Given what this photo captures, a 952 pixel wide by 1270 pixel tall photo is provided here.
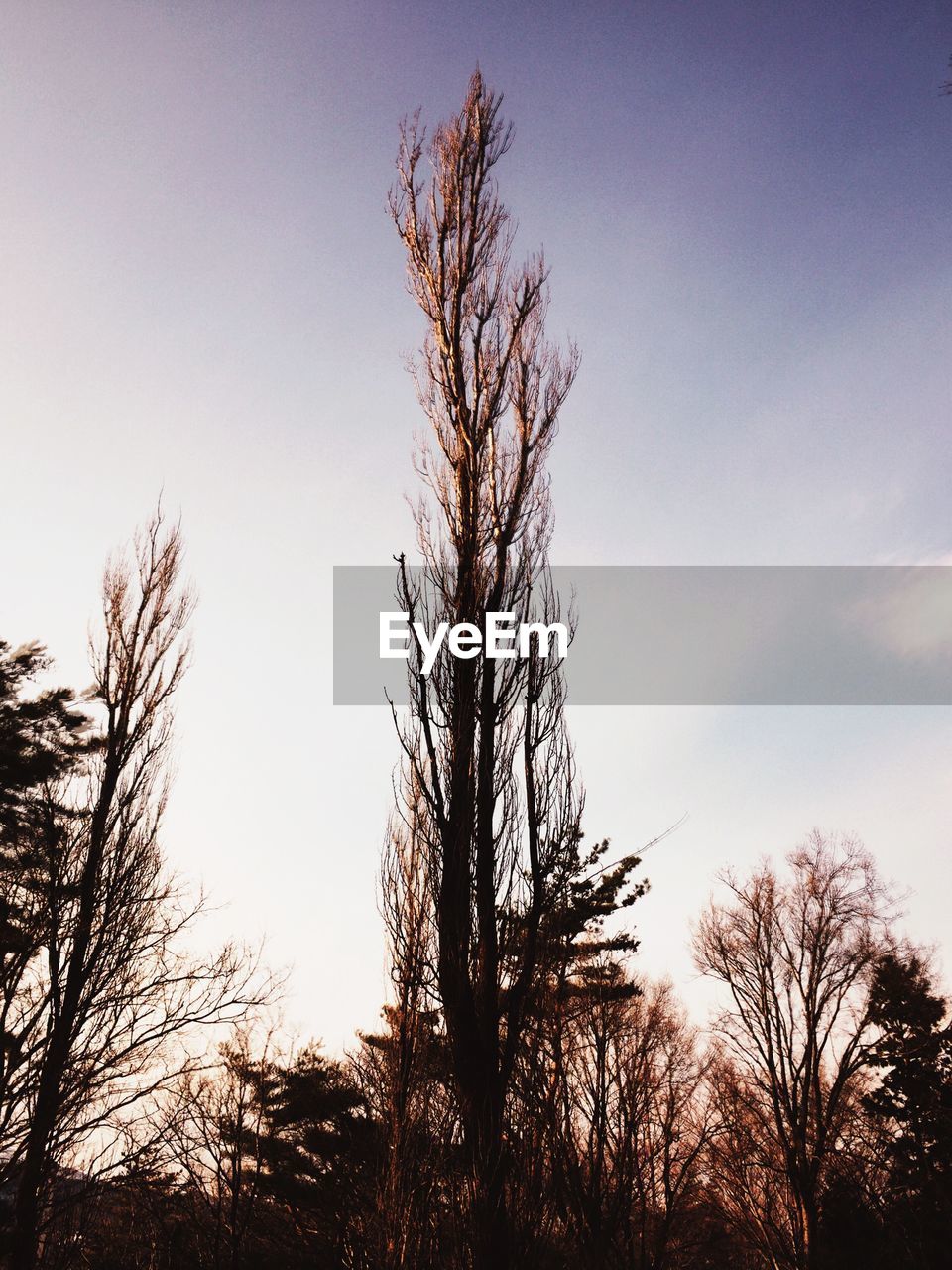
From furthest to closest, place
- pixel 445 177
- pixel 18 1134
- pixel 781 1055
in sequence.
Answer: pixel 781 1055 < pixel 445 177 < pixel 18 1134

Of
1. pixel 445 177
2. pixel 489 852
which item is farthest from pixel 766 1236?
pixel 445 177

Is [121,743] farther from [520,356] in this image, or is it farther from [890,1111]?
[890,1111]

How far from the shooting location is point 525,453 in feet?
28.7

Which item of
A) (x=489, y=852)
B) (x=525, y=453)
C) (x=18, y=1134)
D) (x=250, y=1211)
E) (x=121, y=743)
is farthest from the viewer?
(x=250, y=1211)

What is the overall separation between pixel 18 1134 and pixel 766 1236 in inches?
626

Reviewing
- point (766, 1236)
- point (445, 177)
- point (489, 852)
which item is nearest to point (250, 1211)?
point (766, 1236)

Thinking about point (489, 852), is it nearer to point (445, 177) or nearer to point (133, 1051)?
point (133, 1051)

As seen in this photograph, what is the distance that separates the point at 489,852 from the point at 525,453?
428 cm

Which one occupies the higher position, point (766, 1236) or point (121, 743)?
point (121, 743)

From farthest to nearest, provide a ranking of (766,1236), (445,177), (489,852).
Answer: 1. (766,1236)
2. (445,177)
3. (489,852)

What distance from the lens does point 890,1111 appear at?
1920cm

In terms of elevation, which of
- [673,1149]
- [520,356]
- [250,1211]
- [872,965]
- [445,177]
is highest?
[445,177]

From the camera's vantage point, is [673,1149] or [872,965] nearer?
[673,1149]

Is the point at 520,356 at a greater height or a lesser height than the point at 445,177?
lesser
